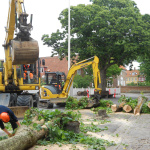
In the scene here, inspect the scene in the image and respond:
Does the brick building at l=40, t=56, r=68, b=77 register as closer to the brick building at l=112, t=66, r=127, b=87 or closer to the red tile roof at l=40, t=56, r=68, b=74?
the red tile roof at l=40, t=56, r=68, b=74

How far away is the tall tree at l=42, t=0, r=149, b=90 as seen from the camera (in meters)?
28.0

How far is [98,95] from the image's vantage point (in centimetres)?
1766

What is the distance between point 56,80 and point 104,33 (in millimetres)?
10786

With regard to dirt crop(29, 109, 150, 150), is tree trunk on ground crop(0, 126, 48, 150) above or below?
above

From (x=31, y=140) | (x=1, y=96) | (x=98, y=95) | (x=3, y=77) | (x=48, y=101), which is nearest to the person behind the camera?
(x=31, y=140)

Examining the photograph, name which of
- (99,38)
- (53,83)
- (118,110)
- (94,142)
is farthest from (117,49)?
(94,142)

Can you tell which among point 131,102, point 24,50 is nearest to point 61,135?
point 24,50

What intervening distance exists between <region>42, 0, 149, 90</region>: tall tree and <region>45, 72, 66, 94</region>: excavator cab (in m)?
9.39

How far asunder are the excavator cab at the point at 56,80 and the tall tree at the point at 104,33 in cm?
939

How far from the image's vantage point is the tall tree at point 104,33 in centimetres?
2795

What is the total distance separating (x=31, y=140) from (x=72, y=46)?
24379 millimetres

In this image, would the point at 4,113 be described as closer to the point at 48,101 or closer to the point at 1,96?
the point at 1,96

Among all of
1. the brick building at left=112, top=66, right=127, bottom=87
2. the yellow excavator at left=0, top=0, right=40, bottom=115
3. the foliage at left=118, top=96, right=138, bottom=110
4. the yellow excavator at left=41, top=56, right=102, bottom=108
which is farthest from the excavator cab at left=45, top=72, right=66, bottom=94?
the brick building at left=112, top=66, right=127, bottom=87

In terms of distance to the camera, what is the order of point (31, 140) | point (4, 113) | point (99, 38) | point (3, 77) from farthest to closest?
point (99, 38) → point (3, 77) → point (4, 113) → point (31, 140)
